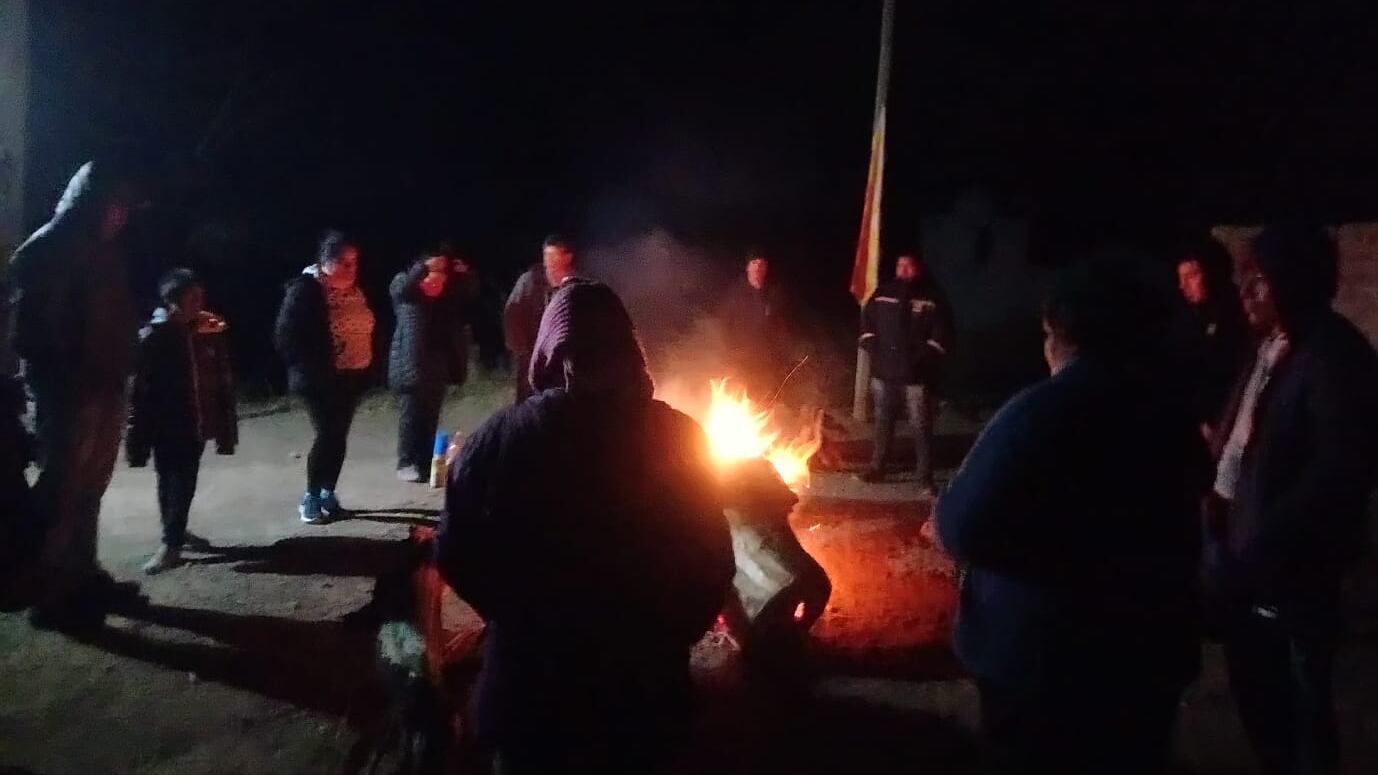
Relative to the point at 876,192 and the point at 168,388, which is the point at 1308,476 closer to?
the point at 168,388

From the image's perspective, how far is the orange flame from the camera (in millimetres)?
7582

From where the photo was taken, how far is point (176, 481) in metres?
6.88

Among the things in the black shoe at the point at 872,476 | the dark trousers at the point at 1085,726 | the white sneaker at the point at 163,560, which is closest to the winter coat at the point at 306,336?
the white sneaker at the point at 163,560

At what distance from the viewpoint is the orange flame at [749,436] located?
24.9 ft

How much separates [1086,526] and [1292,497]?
1.06 m

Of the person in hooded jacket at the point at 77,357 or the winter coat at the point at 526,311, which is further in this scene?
the winter coat at the point at 526,311

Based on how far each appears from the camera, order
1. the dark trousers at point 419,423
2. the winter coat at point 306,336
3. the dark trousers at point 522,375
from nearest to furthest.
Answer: the winter coat at point 306,336 < the dark trousers at point 522,375 < the dark trousers at point 419,423

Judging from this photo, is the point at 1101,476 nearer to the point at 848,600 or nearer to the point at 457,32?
the point at 848,600

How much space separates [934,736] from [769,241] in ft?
54.3

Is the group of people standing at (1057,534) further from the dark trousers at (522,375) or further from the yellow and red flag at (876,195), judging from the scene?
the yellow and red flag at (876,195)

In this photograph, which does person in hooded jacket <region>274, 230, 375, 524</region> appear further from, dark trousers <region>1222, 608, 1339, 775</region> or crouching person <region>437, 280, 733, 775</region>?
dark trousers <region>1222, 608, 1339, 775</region>

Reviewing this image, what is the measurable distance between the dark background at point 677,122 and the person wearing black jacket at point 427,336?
896 centimetres

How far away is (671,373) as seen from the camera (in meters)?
15.3

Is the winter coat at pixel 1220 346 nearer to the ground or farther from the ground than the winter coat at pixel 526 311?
nearer to the ground
